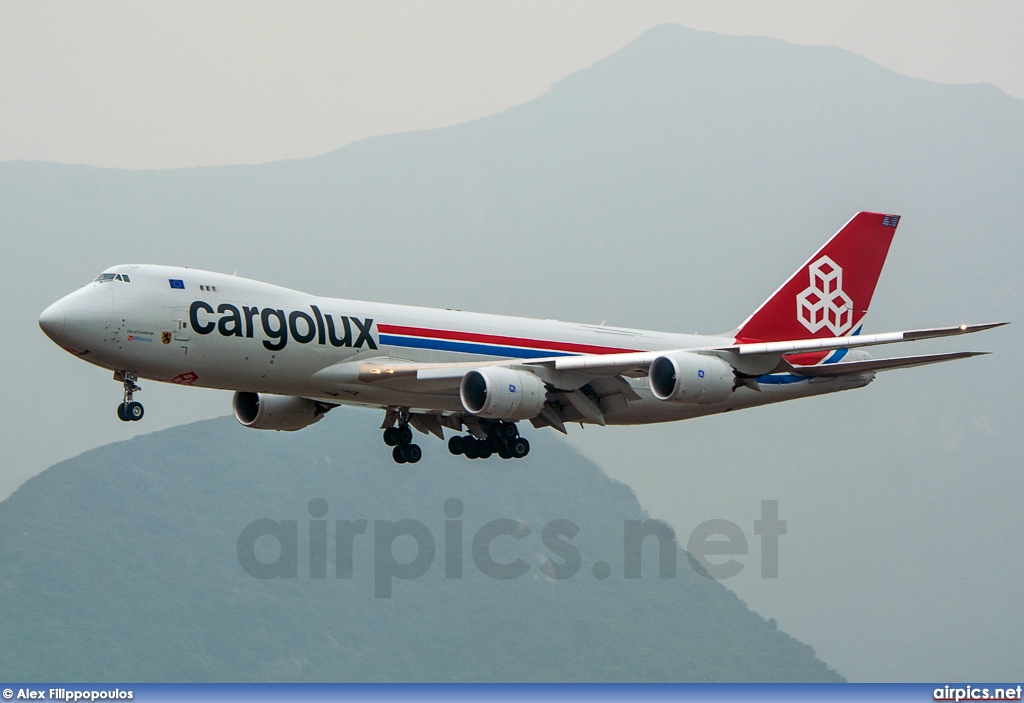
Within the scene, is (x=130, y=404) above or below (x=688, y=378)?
below

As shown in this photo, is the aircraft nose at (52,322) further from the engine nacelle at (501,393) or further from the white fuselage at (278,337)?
the engine nacelle at (501,393)

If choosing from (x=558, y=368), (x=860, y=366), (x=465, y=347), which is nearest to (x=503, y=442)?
(x=465, y=347)

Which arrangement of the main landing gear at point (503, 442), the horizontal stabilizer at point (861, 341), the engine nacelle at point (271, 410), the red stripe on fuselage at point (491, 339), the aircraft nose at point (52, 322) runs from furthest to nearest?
the engine nacelle at point (271, 410)
the main landing gear at point (503, 442)
the red stripe on fuselage at point (491, 339)
the aircraft nose at point (52, 322)
the horizontal stabilizer at point (861, 341)

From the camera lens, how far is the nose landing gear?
36.4 meters

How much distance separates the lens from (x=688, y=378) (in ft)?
124

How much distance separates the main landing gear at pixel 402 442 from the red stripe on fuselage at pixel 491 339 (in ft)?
17.7

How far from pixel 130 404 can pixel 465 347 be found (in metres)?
10.4

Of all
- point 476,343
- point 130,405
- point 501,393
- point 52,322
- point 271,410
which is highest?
point 476,343

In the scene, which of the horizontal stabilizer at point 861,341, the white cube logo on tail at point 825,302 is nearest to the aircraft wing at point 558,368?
the horizontal stabilizer at point 861,341

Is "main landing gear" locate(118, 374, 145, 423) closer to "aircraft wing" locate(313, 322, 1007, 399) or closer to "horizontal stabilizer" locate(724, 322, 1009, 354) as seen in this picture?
"aircraft wing" locate(313, 322, 1007, 399)

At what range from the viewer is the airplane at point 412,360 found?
3619 cm

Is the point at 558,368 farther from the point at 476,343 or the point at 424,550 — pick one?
the point at 424,550

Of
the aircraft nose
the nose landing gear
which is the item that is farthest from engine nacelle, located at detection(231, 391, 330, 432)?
the aircraft nose

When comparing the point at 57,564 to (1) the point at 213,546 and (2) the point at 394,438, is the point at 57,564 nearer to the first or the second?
(1) the point at 213,546
